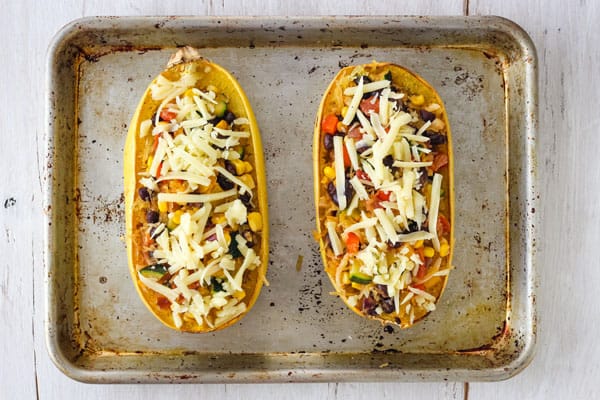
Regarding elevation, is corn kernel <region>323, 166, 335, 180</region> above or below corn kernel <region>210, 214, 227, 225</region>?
above

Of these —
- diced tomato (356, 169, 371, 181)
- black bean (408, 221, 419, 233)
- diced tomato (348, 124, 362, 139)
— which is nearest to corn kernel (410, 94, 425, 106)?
diced tomato (348, 124, 362, 139)

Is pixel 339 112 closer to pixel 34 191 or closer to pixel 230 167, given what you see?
pixel 230 167

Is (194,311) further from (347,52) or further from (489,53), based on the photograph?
(489,53)

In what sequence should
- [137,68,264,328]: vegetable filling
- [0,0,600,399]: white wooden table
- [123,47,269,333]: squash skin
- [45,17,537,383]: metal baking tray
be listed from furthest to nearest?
[0,0,600,399]: white wooden table → [45,17,537,383]: metal baking tray → [123,47,269,333]: squash skin → [137,68,264,328]: vegetable filling

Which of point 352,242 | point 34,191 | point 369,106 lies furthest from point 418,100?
point 34,191

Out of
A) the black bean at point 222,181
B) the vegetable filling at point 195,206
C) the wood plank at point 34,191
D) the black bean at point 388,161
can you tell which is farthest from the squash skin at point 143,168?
the black bean at point 388,161

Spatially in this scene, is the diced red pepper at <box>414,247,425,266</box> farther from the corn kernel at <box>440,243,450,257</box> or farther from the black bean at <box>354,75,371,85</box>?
the black bean at <box>354,75,371,85</box>

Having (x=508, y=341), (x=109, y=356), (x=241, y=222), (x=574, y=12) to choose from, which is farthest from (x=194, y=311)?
(x=574, y=12)
